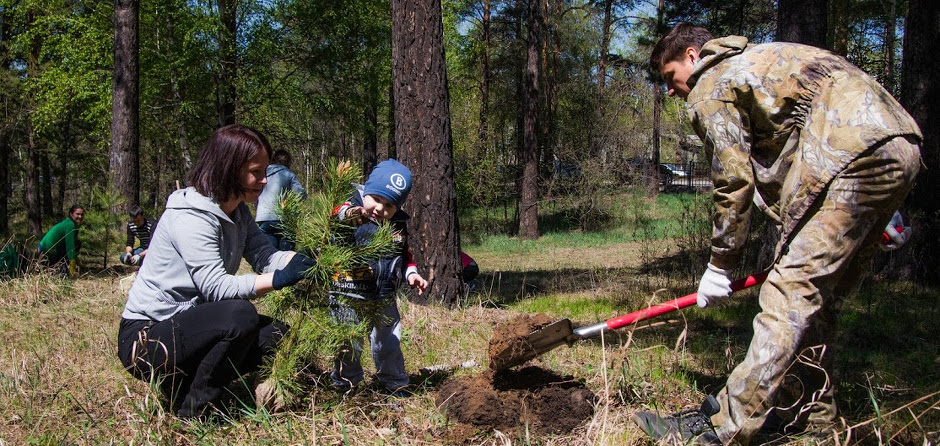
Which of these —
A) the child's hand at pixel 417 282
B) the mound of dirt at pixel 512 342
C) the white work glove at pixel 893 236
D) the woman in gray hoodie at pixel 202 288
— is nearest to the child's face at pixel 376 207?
the child's hand at pixel 417 282

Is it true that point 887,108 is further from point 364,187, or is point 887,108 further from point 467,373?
point 467,373

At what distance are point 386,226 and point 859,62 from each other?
420 inches

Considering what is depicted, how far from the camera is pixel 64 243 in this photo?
8.92 metres

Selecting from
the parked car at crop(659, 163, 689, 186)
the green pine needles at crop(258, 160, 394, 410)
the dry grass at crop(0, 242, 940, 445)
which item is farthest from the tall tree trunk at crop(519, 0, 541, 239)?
the green pine needles at crop(258, 160, 394, 410)

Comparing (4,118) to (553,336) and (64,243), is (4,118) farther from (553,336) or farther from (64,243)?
(553,336)

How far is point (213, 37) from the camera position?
1600 centimetres

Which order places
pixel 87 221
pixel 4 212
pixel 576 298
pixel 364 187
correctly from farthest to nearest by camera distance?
1. pixel 4 212
2. pixel 87 221
3. pixel 576 298
4. pixel 364 187

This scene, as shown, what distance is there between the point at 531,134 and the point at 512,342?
14094 mm

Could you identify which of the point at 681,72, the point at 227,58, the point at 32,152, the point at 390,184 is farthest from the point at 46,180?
the point at 681,72

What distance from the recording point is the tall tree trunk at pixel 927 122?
6.55m

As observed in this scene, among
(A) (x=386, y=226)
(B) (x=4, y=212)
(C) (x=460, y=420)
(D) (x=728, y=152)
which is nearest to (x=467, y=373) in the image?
(C) (x=460, y=420)

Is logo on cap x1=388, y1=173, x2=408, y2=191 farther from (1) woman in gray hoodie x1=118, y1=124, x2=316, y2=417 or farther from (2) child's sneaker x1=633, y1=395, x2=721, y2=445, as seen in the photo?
(2) child's sneaker x1=633, y1=395, x2=721, y2=445

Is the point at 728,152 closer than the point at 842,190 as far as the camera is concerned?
No

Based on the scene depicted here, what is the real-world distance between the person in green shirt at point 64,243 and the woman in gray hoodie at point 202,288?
6885 millimetres
